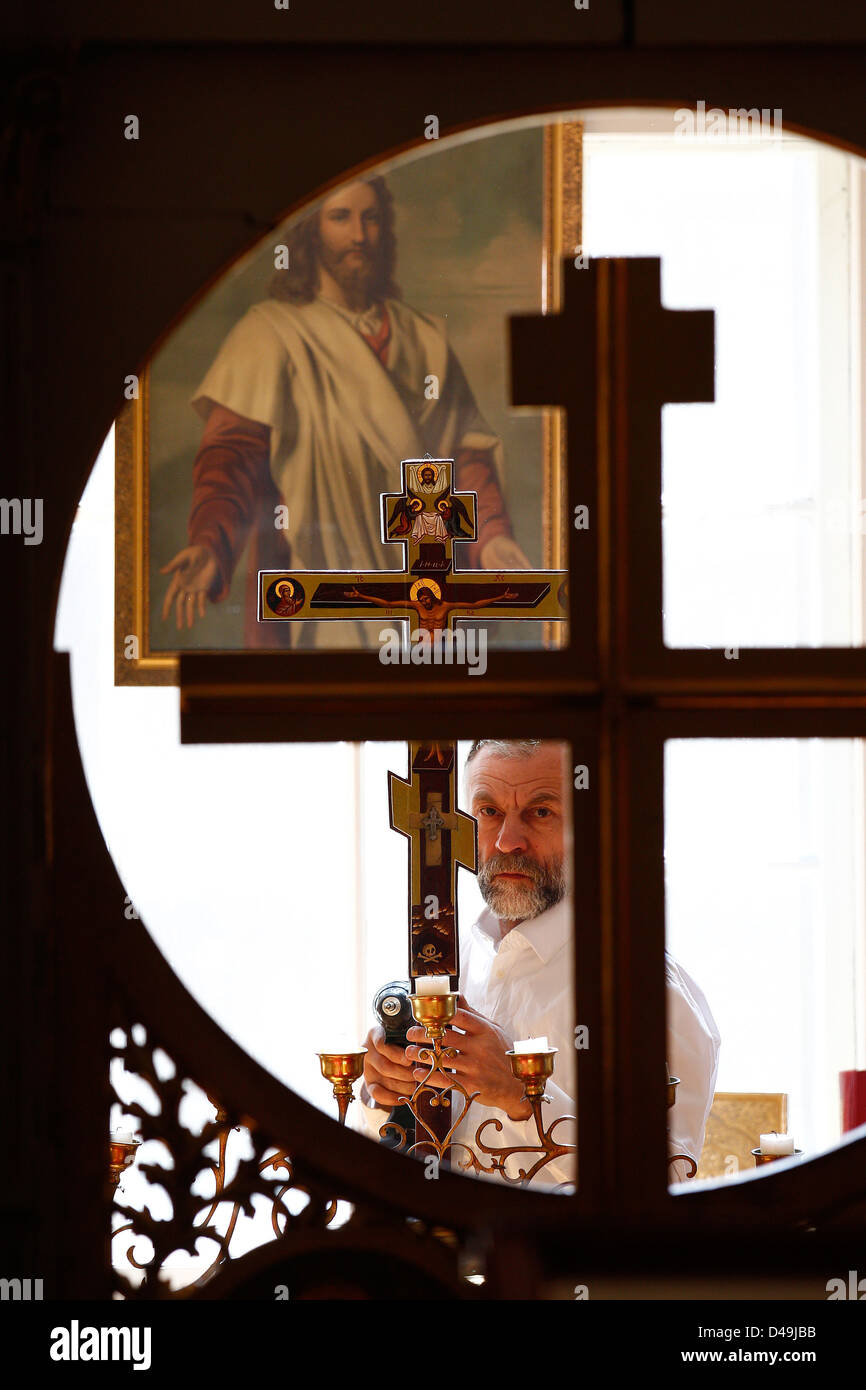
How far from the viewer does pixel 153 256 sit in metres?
1.25

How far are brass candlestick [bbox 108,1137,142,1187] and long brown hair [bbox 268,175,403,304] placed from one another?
138 inches

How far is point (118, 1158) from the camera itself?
1.46 metres

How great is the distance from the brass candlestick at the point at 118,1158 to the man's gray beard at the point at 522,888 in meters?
2.11

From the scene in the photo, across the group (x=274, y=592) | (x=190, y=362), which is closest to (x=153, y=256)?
(x=274, y=592)

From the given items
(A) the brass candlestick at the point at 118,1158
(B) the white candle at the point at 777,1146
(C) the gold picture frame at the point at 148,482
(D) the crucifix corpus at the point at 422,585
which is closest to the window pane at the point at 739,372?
(C) the gold picture frame at the point at 148,482

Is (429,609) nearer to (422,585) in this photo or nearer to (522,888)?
(422,585)

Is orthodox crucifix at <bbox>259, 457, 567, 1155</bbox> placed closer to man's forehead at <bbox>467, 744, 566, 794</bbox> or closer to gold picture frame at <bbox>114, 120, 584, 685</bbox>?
man's forehead at <bbox>467, 744, 566, 794</bbox>

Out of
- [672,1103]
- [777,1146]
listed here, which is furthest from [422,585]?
Answer: [672,1103]

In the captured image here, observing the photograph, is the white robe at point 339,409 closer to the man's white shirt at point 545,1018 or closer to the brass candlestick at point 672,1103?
the man's white shirt at point 545,1018

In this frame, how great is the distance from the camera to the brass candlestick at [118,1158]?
1247 millimetres
